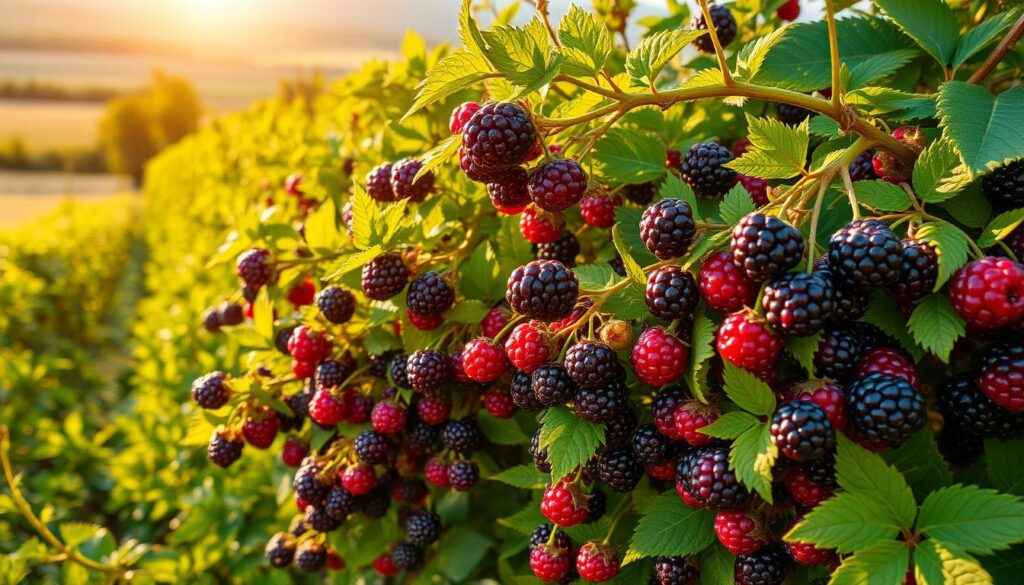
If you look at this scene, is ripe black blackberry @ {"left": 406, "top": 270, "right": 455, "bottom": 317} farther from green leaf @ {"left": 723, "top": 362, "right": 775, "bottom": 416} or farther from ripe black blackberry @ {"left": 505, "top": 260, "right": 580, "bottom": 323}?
green leaf @ {"left": 723, "top": 362, "right": 775, "bottom": 416}

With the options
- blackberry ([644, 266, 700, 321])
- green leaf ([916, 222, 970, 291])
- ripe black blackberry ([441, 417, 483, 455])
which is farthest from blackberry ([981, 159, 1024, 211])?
ripe black blackberry ([441, 417, 483, 455])

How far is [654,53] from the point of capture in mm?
1044

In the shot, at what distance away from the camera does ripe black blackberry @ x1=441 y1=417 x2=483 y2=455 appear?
4.74 ft

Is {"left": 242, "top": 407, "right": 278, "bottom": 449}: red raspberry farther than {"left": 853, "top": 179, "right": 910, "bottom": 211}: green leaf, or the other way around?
{"left": 242, "top": 407, "right": 278, "bottom": 449}: red raspberry

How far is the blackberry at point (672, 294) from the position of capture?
0.94m

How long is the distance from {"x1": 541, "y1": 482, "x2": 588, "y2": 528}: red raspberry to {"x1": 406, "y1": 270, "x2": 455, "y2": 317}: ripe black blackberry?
398mm

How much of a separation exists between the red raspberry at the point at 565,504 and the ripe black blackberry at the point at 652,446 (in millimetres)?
182

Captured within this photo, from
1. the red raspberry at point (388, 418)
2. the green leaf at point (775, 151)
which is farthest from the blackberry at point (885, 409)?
the red raspberry at point (388, 418)

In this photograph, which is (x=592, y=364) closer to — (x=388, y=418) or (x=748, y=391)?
(x=748, y=391)

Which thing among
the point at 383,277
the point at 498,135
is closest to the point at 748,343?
the point at 498,135

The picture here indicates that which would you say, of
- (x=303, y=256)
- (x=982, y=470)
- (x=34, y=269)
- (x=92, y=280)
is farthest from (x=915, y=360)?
(x=92, y=280)

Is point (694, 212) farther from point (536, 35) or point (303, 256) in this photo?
point (303, 256)

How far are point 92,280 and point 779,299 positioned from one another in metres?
9.40

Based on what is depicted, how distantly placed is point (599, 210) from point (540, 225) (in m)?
0.16
